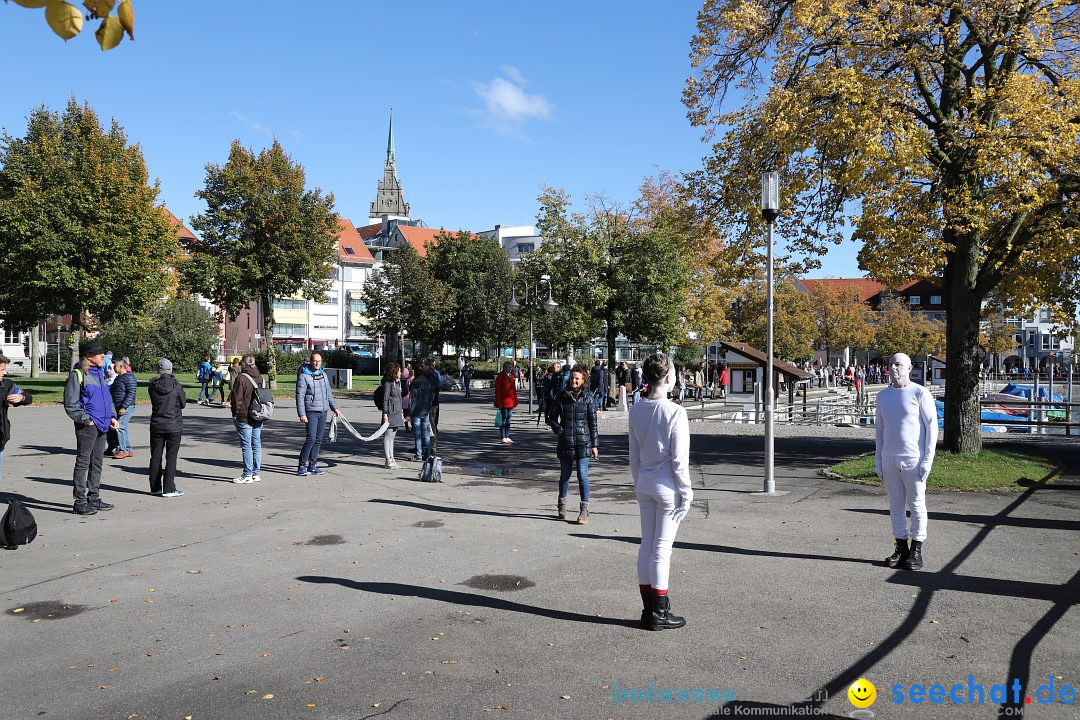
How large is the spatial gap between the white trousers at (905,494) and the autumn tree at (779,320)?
47.8 m

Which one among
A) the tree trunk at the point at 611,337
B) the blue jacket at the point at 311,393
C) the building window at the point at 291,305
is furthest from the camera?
the building window at the point at 291,305

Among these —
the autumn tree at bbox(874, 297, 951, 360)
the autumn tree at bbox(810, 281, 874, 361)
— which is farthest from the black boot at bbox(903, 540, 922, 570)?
the autumn tree at bbox(874, 297, 951, 360)

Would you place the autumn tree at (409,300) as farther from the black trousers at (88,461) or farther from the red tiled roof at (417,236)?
the red tiled roof at (417,236)

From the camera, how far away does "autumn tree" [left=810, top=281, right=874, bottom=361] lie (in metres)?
71.0

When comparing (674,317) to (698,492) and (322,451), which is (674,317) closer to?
(322,451)

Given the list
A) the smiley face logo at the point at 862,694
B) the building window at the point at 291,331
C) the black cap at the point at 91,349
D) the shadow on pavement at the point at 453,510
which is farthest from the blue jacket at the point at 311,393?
the building window at the point at 291,331

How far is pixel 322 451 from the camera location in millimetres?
16656

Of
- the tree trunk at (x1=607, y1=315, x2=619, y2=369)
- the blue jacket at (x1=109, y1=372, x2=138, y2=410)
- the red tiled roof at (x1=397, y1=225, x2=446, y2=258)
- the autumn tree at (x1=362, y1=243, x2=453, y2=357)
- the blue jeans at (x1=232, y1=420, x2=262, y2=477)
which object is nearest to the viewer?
the blue jacket at (x1=109, y1=372, x2=138, y2=410)

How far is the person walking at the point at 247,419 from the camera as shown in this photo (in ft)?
41.4

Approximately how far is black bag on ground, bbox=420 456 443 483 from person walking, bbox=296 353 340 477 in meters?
1.85

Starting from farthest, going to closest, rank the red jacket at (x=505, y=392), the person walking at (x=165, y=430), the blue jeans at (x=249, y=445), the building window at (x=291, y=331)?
the building window at (x=291, y=331) → the red jacket at (x=505, y=392) → the blue jeans at (x=249, y=445) → the person walking at (x=165, y=430)

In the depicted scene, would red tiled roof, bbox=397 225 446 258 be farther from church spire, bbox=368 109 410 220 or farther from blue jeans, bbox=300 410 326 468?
blue jeans, bbox=300 410 326 468

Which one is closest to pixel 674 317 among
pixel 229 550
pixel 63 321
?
pixel 229 550

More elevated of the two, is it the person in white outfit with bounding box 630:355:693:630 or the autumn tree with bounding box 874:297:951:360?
the autumn tree with bounding box 874:297:951:360
